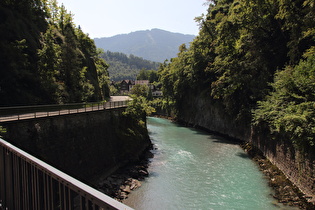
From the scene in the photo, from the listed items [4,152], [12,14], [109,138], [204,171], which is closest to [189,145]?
[204,171]

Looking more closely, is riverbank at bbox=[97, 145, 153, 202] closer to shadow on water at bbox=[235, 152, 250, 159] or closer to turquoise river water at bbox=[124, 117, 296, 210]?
turquoise river water at bbox=[124, 117, 296, 210]

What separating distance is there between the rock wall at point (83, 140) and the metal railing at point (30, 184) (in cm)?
342

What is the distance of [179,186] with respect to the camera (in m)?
15.1

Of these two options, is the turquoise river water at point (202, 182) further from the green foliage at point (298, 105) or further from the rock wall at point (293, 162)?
the green foliage at point (298, 105)

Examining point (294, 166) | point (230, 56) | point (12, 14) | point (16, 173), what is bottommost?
point (294, 166)

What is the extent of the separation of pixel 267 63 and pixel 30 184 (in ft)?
81.2

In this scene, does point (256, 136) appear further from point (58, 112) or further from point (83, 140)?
point (58, 112)

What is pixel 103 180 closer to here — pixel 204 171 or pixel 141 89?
pixel 204 171

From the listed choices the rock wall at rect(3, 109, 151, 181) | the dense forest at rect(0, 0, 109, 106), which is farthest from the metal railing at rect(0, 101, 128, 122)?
the dense forest at rect(0, 0, 109, 106)

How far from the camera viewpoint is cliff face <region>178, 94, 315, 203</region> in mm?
13320

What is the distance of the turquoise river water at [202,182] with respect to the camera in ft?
42.5

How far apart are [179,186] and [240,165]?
7.58m

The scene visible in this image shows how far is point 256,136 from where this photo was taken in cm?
2419

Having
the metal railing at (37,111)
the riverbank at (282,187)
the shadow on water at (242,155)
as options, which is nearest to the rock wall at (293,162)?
the riverbank at (282,187)
